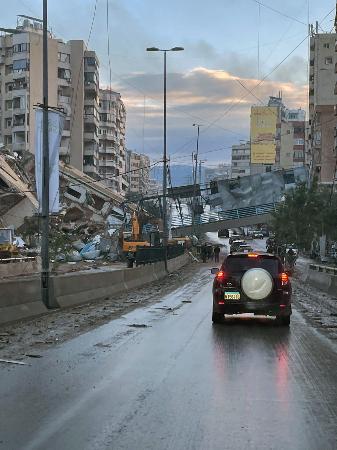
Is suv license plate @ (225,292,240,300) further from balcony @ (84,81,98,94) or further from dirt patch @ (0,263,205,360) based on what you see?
balcony @ (84,81,98,94)

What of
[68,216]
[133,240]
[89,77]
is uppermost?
[89,77]

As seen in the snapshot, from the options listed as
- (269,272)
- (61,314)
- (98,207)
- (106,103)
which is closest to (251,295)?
(269,272)

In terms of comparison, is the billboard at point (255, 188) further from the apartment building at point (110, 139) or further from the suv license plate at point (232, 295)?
the suv license plate at point (232, 295)

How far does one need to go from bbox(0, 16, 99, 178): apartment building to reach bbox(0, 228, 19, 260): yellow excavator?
141 ft

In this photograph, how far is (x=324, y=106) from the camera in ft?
346

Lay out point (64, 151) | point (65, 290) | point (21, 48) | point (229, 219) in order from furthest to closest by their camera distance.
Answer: point (64, 151), point (21, 48), point (229, 219), point (65, 290)

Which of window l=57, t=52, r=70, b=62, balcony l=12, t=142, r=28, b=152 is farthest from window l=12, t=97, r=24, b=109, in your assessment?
window l=57, t=52, r=70, b=62

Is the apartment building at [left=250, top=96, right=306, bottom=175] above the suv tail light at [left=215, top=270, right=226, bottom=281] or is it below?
above

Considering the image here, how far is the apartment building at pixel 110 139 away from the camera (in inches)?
5226

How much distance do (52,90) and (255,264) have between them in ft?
307

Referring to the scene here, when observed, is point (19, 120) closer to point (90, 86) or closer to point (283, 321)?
point (90, 86)

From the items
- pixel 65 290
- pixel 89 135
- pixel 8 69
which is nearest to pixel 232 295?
pixel 65 290

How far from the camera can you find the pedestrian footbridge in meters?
99.5

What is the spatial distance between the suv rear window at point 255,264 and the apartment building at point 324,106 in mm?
91900
